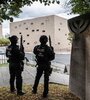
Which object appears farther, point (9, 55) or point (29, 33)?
point (29, 33)

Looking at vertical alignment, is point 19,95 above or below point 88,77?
below

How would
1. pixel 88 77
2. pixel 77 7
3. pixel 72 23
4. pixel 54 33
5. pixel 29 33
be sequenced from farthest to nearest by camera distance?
pixel 29 33 → pixel 54 33 → pixel 77 7 → pixel 72 23 → pixel 88 77

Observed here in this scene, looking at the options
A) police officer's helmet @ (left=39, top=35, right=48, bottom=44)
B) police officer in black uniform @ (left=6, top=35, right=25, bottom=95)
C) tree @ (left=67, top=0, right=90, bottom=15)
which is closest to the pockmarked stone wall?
police officer's helmet @ (left=39, top=35, right=48, bottom=44)

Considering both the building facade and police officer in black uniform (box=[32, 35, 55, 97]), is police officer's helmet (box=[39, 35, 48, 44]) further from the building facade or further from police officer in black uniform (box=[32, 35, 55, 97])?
the building facade

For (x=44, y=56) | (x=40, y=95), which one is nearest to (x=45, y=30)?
(x=40, y=95)

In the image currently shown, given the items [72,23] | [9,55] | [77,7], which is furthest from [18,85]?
[77,7]

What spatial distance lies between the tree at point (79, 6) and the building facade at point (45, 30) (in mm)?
50849

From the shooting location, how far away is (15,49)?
719cm

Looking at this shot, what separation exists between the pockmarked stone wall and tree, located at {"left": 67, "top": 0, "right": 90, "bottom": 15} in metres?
1.38

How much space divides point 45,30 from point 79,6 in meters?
52.2

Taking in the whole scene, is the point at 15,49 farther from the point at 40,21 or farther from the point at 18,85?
the point at 40,21

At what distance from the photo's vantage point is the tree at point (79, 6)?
355 inches

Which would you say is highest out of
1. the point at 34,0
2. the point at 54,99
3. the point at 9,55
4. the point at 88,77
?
the point at 34,0

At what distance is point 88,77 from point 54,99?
A: 1.10 m
